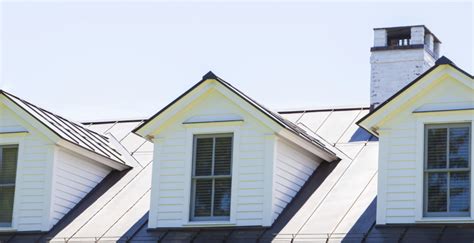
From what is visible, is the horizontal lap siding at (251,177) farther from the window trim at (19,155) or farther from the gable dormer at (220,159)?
the window trim at (19,155)

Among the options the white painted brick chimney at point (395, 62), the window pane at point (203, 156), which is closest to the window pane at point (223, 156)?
the window pane at point (203, 156)

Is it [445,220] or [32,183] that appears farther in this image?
[32,183]

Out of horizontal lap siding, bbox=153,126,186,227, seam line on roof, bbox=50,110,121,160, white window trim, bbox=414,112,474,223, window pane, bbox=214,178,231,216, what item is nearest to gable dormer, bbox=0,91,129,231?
seam line on roof, bbox=50,110,121,160

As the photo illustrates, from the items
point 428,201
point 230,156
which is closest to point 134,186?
point 230,156

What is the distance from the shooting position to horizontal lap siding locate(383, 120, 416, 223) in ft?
62.4

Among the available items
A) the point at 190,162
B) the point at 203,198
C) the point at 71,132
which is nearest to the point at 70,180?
the point at 71,132

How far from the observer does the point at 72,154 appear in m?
→ 22.6

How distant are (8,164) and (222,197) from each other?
488 cm

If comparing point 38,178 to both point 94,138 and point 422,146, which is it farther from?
point 422,146

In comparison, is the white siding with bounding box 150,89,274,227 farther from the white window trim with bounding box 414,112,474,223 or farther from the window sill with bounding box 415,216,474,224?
the window sill with bounding box 415,216,474,224

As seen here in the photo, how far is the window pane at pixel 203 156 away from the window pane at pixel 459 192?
4710mm

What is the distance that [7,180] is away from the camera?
22.3 metres

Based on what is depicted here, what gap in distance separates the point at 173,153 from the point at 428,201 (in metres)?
5.18

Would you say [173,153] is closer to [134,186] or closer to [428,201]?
[134,186]
